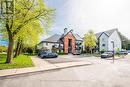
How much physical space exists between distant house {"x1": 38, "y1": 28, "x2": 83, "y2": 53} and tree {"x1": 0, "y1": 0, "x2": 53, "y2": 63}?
42.1 m

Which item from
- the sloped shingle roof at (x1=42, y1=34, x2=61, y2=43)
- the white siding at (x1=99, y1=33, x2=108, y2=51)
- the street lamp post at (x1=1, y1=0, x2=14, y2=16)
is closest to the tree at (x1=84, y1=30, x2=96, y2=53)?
the white siding at (x1=99, y1=33, x2=108, y2=51)

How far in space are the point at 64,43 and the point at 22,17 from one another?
46385 mm

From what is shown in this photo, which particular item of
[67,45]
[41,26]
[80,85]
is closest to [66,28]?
[67,45]

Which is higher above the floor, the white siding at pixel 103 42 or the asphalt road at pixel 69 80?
the white siding at pixel 103 42

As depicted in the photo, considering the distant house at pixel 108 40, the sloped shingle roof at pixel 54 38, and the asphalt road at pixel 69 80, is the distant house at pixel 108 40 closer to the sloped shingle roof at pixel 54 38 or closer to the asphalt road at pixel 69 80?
the sloped shingle roof at pixel 54 38

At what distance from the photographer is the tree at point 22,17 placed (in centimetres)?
1991

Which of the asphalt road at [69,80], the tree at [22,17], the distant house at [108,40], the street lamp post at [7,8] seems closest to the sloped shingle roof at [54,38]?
the distant house at [108,40]

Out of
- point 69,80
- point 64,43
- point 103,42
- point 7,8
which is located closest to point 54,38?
point 64,43

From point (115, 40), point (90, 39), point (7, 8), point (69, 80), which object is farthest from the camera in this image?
point (115, 40)

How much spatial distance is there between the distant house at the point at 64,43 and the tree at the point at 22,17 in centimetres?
4212

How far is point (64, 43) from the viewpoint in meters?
66.3

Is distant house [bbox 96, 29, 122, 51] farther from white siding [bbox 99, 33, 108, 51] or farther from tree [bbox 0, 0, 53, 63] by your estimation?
tree [bbox 0, 0, 53, 63]

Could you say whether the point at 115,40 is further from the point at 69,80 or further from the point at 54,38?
the point at 69,80

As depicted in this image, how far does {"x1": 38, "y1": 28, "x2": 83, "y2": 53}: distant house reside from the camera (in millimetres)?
64062
